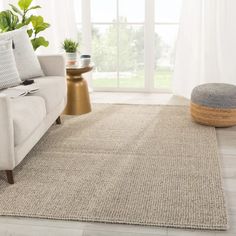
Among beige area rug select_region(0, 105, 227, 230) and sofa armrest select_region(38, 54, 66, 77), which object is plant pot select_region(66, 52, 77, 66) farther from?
beige area rug select_region(0, 105, 227, 230)

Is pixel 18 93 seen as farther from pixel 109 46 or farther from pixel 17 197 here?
pixel 109 46

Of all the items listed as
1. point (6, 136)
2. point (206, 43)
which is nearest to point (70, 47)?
point (206, 43)

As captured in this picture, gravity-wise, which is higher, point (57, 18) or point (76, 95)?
point (57, 18)

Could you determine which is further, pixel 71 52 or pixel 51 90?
pixel 71 52

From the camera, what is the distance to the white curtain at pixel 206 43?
176 inches

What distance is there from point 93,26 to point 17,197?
292 centimetres

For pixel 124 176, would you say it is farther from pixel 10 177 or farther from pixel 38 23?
pixel 38 23

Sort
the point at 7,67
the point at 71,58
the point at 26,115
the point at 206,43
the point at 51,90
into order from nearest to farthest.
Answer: the point at 26,115 < the point at 7,67 < the point at 51,90 < the point at 71,58 < the point at 206,43

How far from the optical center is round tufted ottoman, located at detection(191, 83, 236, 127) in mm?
3615

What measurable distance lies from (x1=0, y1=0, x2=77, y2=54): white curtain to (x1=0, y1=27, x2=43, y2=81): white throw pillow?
46.7 inches

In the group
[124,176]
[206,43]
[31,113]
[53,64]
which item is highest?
[206,43]

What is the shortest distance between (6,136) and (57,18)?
259cm

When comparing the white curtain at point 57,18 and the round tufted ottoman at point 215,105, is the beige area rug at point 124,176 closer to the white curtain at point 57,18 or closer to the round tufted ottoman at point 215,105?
the round tufted ottoman at point 215,105

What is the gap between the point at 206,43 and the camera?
15.0ft
